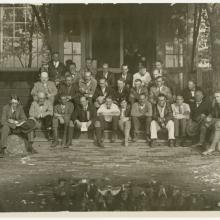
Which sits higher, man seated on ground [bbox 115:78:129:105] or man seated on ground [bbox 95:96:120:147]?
man seated on ground [bbox 115:78:129:105]

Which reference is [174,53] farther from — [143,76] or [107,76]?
[107,76]

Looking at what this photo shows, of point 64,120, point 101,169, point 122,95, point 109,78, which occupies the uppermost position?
point 109,78

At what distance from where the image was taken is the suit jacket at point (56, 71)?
763 cm

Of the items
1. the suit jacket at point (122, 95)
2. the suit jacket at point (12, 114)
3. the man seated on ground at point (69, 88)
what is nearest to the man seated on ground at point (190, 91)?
the suit jacket at point (122, 95)

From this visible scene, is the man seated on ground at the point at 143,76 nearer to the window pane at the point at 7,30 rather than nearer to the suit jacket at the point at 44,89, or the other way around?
the suit jacket at the point at 44,89

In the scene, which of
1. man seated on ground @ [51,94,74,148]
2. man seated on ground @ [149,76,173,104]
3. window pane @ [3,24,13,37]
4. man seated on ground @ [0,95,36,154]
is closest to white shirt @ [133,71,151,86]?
man seated on ground @ [149,76,173,104]

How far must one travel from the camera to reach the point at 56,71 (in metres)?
7.72

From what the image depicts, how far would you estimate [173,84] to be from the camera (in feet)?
25.4

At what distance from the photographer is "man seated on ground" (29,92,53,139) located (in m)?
6.82

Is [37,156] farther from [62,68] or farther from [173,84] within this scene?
[173,84]

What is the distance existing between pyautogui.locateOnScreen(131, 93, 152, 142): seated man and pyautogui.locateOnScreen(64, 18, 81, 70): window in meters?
1.88

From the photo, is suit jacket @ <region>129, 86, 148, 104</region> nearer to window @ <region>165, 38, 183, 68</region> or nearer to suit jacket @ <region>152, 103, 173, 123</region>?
suit jacket @ <region>152, 103, 173, 123</region>

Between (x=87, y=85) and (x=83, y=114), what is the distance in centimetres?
64

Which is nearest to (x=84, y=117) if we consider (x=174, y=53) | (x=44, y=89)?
(x=44, y=89)
